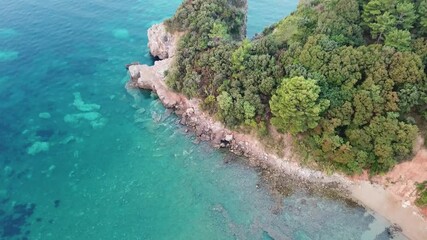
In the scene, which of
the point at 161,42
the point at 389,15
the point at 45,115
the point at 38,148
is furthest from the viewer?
the point at 161,42

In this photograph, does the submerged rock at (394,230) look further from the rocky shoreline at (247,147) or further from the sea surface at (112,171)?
the sea surface at (112,171)

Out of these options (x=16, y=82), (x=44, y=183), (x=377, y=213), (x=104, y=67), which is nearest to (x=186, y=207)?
(x=44, y=183)

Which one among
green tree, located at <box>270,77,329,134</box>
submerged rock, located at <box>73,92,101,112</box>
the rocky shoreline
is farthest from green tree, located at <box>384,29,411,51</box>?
submerged rock, located at <box>73,92,101,112</box>

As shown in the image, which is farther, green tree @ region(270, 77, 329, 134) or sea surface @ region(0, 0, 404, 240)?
green tree @ region(270, 77, 329, 134)

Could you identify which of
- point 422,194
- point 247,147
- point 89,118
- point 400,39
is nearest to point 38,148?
point 89,118

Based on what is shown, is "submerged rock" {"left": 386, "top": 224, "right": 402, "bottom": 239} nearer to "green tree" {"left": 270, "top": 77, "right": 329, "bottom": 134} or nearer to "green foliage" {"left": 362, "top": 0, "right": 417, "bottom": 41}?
"green tree" {"left": 270, "top": 77, "right": 329, "bottom": 134}

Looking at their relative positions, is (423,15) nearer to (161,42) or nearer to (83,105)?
(161,42)

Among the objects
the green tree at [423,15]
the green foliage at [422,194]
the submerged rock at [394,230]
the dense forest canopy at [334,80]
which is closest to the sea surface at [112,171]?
the submerged rock at [394,230]
